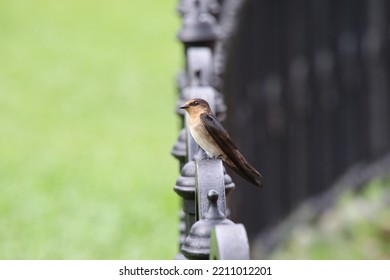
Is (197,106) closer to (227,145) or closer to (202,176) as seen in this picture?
(227,145)

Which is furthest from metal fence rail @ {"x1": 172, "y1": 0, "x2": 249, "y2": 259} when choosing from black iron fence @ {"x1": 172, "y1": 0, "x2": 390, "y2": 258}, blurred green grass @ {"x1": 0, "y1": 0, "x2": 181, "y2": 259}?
blurred green grass @ {"x1": 0, "y1": 0, "x2": 181, "y2": 259}

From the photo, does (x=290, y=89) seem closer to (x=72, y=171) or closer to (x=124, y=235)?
(x=124, y=235)

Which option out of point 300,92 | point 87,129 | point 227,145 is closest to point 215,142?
point 227,145

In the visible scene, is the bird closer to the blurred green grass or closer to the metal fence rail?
the metal fence rail

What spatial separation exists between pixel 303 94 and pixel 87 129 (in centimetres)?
367

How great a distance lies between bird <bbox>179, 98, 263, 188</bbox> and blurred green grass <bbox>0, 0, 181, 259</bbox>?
320 centimetres

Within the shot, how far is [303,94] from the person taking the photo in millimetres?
8148

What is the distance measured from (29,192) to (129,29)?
8.08 metres

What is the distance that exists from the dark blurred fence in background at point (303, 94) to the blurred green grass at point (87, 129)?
2.81ft

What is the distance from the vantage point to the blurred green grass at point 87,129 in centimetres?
772

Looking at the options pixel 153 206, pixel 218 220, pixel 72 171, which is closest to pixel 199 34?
pixel 218 220

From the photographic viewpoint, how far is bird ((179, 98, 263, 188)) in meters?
3.00

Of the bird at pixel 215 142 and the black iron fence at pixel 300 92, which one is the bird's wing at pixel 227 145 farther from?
the black iron fence at pixel 300 92

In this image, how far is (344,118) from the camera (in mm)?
8508
